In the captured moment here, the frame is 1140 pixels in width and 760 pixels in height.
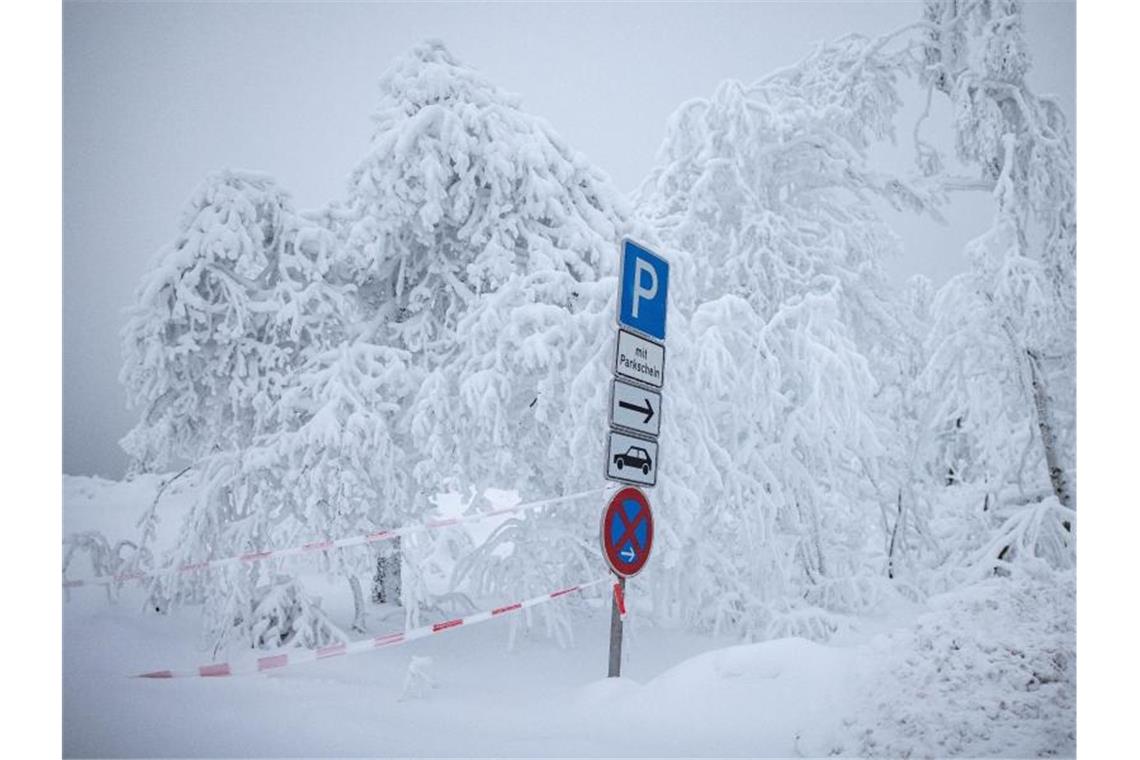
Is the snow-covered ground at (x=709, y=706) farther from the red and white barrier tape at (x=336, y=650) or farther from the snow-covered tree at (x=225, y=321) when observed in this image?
the snow-covered tree at (x=225, y=321)

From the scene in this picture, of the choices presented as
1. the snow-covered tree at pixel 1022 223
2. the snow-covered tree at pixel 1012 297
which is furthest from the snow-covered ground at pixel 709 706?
the snow-covered tree at pixel 1022 223

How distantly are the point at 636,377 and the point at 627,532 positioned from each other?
103 cm

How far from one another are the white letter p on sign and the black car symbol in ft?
3.01

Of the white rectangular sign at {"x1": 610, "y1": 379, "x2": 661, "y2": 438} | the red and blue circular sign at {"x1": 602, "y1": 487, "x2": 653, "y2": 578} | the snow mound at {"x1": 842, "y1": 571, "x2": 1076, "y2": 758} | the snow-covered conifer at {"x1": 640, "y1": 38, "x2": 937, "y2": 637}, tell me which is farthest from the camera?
the snow-covered conifer at {"x1": 640, "y1": 38, "x2": 937, "y2": 637}

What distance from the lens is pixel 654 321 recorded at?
16.3 feet

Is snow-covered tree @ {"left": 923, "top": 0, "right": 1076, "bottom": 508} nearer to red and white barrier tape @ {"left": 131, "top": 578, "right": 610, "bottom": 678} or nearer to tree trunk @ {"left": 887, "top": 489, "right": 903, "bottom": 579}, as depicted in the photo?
tree trunk @ {"left": 887, "top": 489, "right": 903, "bottom": 579}

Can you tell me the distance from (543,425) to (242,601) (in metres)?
3.55

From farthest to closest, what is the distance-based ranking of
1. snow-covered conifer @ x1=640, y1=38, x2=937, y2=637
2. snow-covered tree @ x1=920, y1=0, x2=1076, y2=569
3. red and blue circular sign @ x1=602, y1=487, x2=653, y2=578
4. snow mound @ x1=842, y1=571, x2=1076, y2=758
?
snow-covered conifer @ x1=640, y1=38, x2=937, y2=637 → snow-covered tree @ x1=920, y1=0, x2=1076, y2=569 → red and blue circular sign @ x1=602, y1=487, x2=653, y2=578 → snow mound @ x1=842, y1=571, x2=1076, y2=758

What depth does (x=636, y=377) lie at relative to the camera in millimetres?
4719

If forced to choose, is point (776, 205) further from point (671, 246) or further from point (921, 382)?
point (921, 382)

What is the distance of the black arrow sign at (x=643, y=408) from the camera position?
4.64 m

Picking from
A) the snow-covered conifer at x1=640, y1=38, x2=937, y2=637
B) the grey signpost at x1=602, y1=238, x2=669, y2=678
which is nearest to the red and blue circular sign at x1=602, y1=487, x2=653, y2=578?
the grey signpost at x1=602, y1=238, x2=669, y2=678

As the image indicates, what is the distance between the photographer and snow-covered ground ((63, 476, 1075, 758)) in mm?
3701

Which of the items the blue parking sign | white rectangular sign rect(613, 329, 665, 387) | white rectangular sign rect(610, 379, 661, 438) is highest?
the blue parking sign
